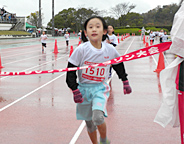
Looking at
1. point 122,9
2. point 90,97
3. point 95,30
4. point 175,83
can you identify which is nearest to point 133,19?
point 122,9

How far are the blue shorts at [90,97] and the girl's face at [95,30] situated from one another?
0.59 metres

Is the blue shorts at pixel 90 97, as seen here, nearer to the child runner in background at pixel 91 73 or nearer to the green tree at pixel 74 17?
the child runner in background at pixel 91 73

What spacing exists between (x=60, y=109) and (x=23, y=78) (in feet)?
16.4

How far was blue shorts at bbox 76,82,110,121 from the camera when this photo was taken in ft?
13.1

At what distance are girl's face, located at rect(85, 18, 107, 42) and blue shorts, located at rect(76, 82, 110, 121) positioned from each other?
1.93 feet

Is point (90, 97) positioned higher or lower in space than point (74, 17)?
lower

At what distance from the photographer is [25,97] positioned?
823cm

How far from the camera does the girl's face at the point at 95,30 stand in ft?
13.3

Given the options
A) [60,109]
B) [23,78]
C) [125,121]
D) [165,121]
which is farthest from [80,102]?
[23,78]

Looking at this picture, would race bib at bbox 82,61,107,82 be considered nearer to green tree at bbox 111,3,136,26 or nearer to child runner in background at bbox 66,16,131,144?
child runner in background at bbox 66,16,131,144

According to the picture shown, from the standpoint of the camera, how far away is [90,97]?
4051 millimetres

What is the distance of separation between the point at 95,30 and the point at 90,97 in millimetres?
847

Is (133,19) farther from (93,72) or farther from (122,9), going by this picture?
(93,72)

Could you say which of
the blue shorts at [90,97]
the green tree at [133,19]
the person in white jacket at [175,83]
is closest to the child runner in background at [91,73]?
the blue shorts at [90,97]
